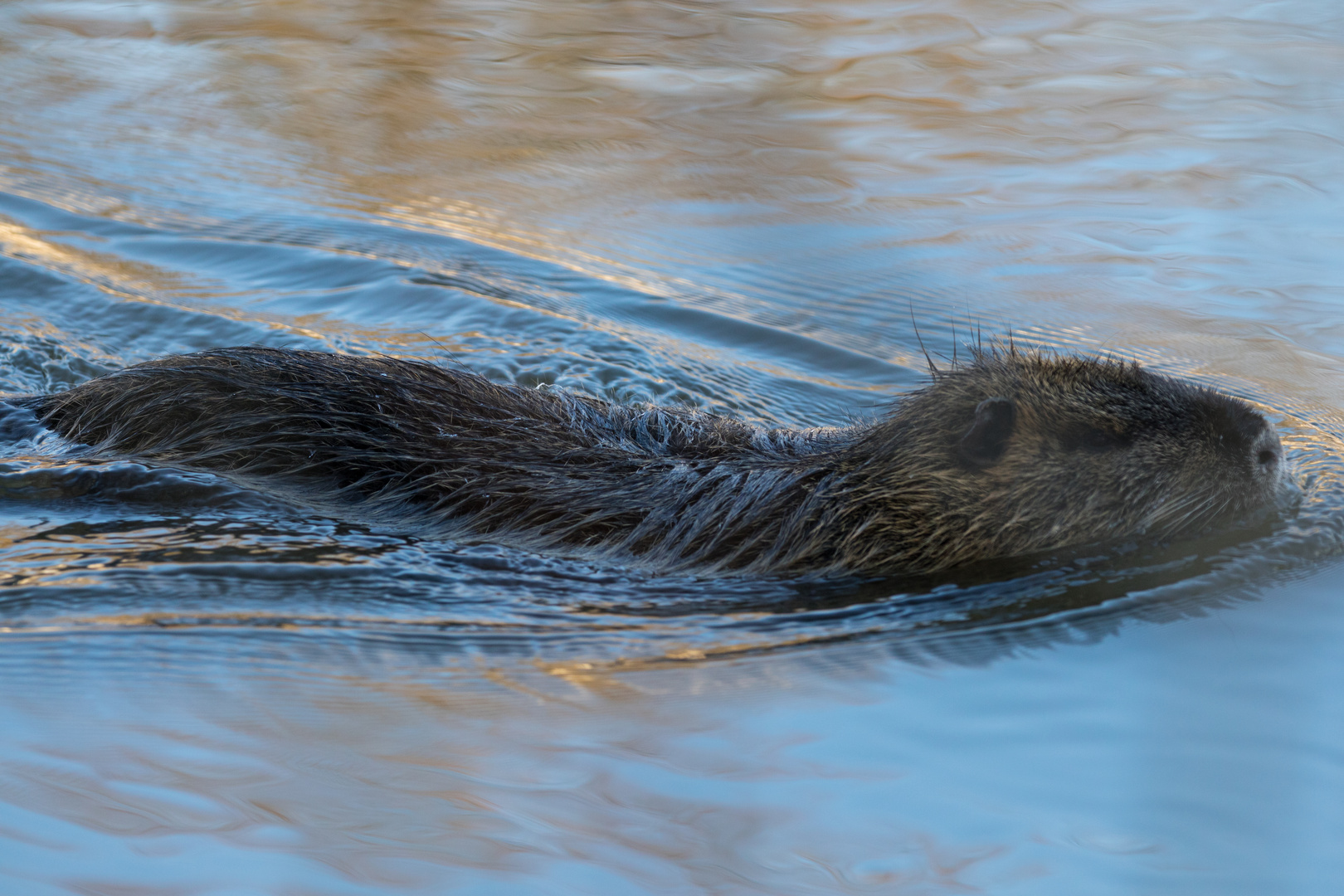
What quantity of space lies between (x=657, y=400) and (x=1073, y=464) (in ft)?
6.80

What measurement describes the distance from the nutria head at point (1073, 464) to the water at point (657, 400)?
12 centimetres

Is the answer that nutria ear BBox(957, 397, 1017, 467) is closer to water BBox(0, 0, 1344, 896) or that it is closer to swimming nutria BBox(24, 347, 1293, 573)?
swimming nutria BBox(24, 347, 1293, 573)


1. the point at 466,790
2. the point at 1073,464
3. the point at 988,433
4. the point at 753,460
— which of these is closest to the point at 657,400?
the point at 753,460

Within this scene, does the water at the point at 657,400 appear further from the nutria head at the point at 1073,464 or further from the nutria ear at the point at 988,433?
the nutria ear at the point at 988,433

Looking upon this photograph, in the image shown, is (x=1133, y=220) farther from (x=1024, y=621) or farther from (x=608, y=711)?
(x=608, y=711)

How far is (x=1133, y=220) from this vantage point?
4992 mm

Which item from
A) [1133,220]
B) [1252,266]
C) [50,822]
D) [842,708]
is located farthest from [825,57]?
[50,822]

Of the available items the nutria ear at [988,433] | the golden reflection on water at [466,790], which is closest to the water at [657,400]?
the golden reflection on water at [466,790]

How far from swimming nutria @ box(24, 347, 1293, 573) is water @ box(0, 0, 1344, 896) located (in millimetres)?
112

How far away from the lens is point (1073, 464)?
3.08m

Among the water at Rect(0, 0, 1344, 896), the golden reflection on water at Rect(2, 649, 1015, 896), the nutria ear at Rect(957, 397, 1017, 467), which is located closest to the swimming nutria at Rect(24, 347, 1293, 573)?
the nutria ear at Rect(957, 397, 1017, 467)

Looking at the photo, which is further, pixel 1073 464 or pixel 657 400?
pixel 657 400

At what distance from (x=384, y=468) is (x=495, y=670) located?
38.3 inches

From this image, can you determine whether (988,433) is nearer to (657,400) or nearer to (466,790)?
(466,790)
